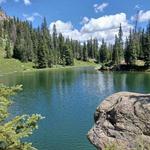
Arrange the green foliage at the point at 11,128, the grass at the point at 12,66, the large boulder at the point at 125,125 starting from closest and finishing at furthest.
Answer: the green foliage at the point at 11,128
the large boulder at the point at 125,125
the grass at the point at 12,66

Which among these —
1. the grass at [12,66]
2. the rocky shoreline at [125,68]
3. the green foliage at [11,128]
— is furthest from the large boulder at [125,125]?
the grass at [12,66]

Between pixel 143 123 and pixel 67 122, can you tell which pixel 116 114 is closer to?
pixel 143 123

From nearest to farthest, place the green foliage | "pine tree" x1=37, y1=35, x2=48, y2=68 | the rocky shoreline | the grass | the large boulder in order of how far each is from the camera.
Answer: the green foliage, the large boulder, the rocky shoreline, the grass, "pine tree" x1=37, y1=35, x2=48, y2=68

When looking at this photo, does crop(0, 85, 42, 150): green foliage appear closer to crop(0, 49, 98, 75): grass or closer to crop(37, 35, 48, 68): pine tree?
crop(0, 49, 98, 75): grass

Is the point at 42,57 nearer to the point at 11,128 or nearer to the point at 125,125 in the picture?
the point at 125,125

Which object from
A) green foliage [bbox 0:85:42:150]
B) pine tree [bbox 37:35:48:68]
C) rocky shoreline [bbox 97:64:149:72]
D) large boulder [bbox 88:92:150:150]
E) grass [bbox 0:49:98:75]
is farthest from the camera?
pine tree [bbox 37:35:48:68]

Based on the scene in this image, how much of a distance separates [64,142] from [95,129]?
16.0m

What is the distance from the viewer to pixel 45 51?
609ft

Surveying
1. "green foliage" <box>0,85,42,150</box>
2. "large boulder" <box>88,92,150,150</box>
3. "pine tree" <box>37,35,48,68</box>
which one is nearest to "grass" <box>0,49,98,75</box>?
"pine tree" <box>37,35,48,68</box>

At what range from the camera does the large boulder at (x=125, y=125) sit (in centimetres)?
1880

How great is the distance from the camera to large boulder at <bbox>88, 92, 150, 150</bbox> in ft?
61.7

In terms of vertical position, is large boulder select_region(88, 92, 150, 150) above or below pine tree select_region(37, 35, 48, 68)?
below

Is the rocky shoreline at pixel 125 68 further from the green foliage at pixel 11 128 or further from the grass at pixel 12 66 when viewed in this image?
the green foliage at pixel 11 128

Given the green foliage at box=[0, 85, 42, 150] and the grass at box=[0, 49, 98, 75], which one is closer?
the green foliage at box=[0, 85, 42, 150]
